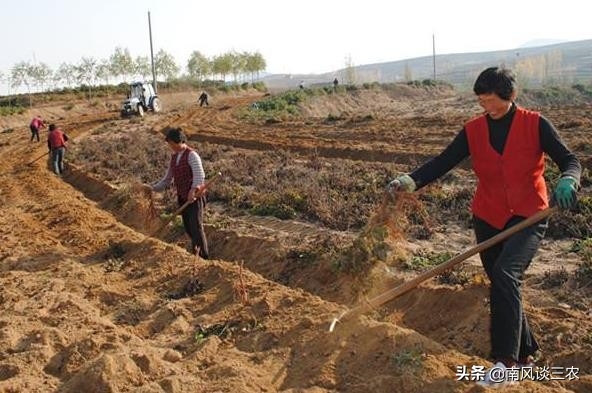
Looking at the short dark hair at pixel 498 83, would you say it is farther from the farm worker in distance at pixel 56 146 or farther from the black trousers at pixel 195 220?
the farm worker in distance at pixel 56 146

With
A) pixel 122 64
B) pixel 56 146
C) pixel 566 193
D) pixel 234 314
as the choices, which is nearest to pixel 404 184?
pixel 566 193

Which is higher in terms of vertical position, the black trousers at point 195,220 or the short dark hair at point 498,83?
the short dark hair at point 498,83

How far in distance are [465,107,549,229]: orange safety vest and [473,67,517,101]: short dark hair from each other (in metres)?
0.15

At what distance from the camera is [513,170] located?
3.52 meters

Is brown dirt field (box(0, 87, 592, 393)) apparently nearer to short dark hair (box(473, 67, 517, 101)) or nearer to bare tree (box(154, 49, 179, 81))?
short dark hair (box(473, 67, 517, 101))

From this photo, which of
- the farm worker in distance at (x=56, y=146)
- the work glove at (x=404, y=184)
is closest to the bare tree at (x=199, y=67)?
the farm worker in distance at (x=56, y=146)

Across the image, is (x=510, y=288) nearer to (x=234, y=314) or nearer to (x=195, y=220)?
(x=234, y=314)

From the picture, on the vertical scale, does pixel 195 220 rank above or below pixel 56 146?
below

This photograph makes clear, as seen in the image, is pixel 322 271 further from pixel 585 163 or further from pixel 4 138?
pixel 4 138

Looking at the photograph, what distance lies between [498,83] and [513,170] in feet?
1.68

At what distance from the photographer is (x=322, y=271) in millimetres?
6344

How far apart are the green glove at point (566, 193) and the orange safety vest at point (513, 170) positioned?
0.67ft

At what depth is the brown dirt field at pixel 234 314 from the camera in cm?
409

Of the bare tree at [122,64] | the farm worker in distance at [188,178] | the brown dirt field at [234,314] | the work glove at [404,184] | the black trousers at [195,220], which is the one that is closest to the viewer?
the work glove at [404,184]
